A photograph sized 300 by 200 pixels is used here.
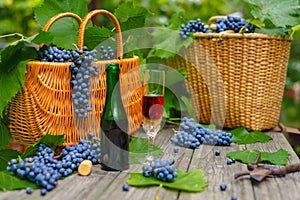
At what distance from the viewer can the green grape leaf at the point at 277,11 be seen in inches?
76.4

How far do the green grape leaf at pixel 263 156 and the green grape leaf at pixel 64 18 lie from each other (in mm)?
775

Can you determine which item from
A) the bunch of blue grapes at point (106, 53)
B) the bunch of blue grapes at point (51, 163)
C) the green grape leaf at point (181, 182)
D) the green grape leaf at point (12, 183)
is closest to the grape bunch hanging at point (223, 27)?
the bunch of blue grapes at point (106, 53)

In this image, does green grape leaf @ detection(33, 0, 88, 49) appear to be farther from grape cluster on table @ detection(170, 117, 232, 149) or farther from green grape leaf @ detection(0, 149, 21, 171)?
grape cluster on table @ detection(170, 117, 232, 149)

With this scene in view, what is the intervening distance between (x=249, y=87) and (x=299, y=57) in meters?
1.30

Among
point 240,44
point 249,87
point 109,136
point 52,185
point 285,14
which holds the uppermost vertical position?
point 285,14

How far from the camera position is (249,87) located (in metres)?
2.05

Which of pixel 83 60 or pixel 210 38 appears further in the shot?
pixel 210 38

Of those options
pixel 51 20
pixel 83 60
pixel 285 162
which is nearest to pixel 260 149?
pixel 285 162

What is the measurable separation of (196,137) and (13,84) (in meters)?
0.79

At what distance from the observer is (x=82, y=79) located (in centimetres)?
155

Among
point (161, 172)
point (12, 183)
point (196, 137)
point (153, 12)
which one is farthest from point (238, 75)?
point (153, 12)

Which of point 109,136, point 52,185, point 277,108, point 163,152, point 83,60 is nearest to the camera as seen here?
point 52,185

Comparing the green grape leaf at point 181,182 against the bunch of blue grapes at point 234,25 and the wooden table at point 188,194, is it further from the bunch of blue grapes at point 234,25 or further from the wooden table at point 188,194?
the bunch of blue grapes at point 234,25

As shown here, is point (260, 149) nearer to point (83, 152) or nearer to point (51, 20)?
point (83, 152)
